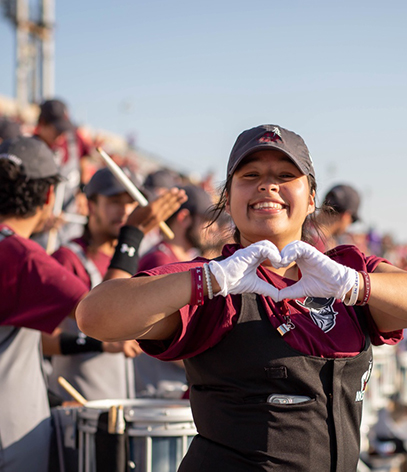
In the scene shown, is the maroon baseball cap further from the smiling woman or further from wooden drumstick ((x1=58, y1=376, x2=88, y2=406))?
wooden drumstick ((x1=58, y1=376, x2=88, y2=406))

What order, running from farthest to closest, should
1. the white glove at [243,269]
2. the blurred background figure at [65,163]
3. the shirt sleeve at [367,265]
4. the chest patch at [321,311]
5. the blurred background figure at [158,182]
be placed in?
the blurred background figure at [158,182]
the blurred background figure at [65,163]
the shirt sleeve at [367,265]
the chest patch at [321,311]
the white glove at [243,269]

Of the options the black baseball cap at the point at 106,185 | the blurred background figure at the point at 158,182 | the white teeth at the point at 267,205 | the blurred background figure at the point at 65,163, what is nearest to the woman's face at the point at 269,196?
the white teeth at the point at 267,205

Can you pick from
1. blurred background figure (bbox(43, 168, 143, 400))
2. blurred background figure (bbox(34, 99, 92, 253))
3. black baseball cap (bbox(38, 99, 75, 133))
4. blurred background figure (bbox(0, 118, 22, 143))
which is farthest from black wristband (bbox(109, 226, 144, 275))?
blurred background figure (bbox(0, 118, 22, 143))

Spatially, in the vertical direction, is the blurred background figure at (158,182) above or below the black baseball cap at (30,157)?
below

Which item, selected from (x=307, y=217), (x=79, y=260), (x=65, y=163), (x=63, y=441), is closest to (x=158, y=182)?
(x=65, y=163)

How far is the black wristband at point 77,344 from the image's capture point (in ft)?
10.6

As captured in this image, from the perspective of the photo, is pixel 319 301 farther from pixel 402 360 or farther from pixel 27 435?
pixel 402 360

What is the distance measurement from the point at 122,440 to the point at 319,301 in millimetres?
1088

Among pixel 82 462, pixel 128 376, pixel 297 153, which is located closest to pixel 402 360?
pixel 128 376

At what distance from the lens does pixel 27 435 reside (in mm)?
2812

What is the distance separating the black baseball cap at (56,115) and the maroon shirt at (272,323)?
15.1ft

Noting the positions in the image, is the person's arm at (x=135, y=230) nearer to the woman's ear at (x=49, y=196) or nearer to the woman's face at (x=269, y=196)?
the woman's ear at (x=49, y=196)

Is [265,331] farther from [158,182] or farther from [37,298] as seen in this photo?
[158,182]

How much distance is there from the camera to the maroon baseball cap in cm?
207
